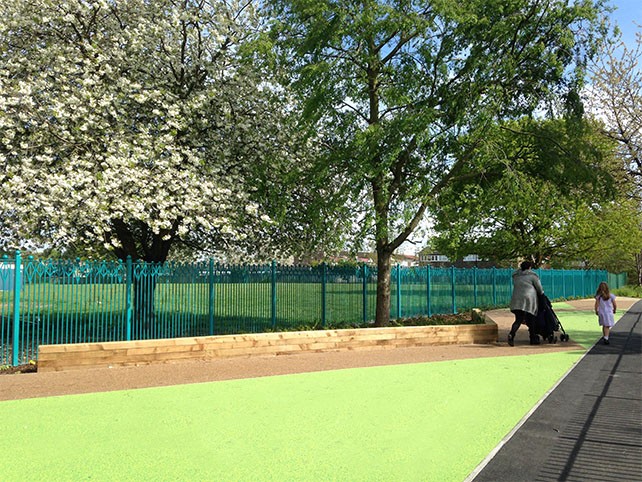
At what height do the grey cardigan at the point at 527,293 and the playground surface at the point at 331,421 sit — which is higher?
the grey cardigan at the point at 527,293

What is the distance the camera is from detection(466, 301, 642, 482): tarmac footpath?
456 cm

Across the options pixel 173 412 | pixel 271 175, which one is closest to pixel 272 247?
pixel 271 175

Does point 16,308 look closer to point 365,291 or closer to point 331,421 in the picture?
point 331,421

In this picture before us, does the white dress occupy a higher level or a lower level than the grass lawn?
higher

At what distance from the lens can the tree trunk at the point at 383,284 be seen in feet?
50.4

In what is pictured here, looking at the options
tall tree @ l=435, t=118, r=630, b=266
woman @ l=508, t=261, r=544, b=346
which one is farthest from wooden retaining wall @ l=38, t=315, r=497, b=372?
tall tree @ l=435, t=118, r=630, b=266

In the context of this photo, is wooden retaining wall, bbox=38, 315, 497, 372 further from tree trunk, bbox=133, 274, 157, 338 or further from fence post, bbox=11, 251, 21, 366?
tree trunk, bbox=133, 274, 157, 338

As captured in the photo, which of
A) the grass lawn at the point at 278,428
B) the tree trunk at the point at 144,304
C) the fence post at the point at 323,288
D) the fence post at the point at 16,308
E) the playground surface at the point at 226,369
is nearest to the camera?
the grass lawn at the point at 278,428

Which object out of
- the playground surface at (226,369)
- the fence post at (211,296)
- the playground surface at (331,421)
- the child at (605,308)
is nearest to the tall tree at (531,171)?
the child at (605,308)

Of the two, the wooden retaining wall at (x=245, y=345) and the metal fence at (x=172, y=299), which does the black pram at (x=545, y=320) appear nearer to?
the wooden retaining wall at (x=245, y=345)

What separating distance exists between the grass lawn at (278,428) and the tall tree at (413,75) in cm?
590

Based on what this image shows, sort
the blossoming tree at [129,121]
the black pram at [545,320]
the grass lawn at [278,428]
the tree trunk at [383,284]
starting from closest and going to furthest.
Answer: the grass lawn at [278,428]
the blossoming tree at [129,121]
the black pram at [545,320]
the tree trunk at [383,284]

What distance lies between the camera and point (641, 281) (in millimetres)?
65250

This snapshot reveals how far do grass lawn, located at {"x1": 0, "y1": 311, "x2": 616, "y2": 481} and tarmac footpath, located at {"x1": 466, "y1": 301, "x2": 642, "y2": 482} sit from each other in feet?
0.80
